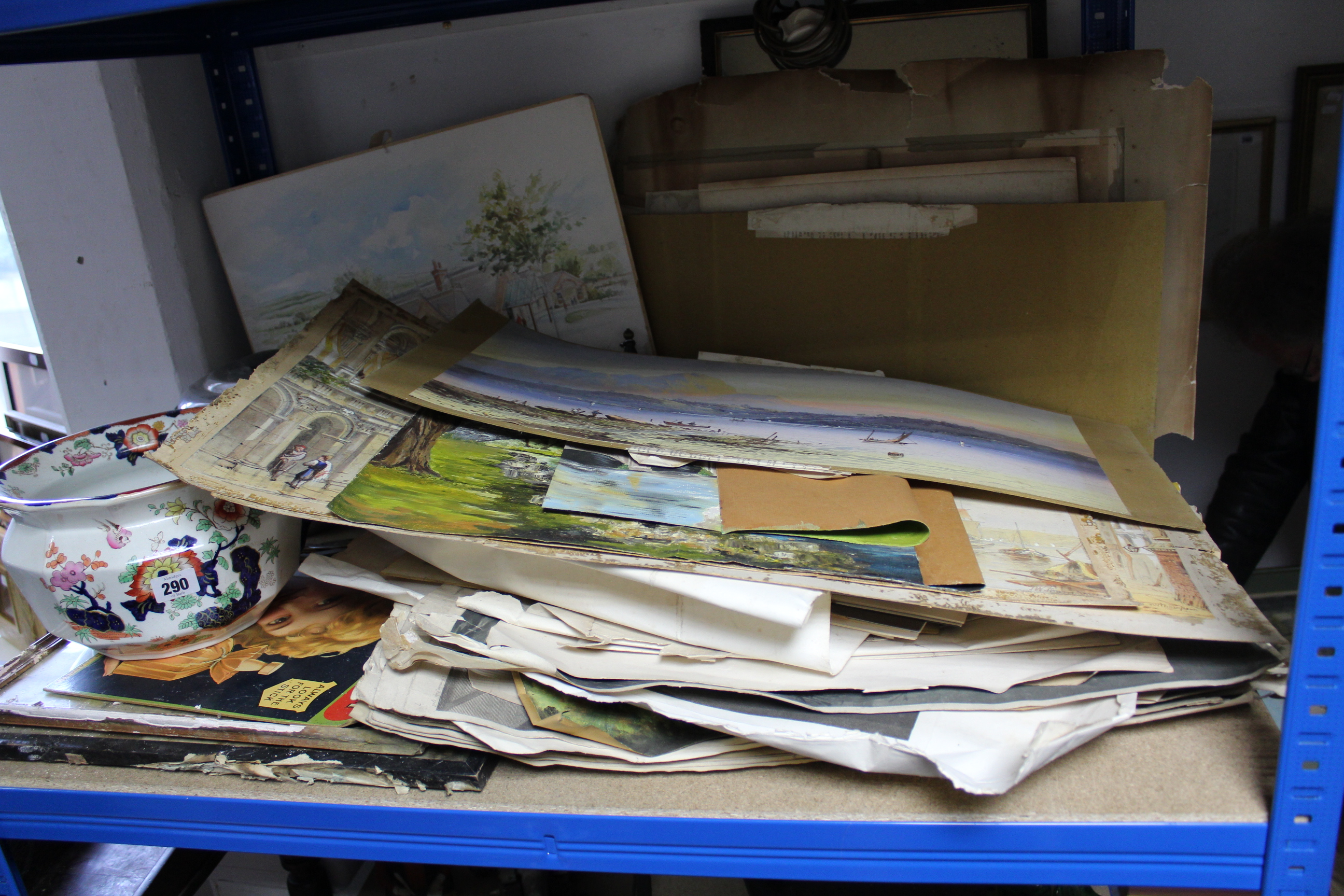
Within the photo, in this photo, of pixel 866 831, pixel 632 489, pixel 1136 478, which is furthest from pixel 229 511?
pixel 1136 478

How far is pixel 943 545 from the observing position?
1.81ft

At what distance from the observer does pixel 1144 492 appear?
64 centimetres

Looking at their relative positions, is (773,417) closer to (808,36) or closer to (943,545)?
(943,545)

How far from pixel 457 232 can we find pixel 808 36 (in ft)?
1.43

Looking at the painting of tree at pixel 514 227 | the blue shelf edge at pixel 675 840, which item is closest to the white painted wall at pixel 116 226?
the painting of tree at pixel 514 227

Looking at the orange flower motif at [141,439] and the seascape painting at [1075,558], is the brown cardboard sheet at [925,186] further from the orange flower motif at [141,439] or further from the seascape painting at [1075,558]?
the orange flower motif at [141,439]

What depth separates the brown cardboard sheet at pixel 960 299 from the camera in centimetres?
80

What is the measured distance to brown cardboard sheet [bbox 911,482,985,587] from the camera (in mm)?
515

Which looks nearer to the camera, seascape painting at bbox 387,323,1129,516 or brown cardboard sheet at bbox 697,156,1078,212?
seascape painting at bbox 387,323,1129,516

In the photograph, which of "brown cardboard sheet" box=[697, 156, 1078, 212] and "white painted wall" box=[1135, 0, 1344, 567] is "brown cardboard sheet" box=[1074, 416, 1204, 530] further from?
"white painted wall" box=[1135, 0, 1344, 567]

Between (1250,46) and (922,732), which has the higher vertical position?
(1250,46)

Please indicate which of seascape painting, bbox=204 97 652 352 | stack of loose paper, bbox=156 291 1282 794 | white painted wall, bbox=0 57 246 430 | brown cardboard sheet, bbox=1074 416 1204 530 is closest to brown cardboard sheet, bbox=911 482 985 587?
stack of loose paper, bbox=156 291 1282 794

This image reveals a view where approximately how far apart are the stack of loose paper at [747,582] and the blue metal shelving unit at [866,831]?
46 millimetres

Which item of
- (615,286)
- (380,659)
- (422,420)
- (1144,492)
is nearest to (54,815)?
(380,659)
